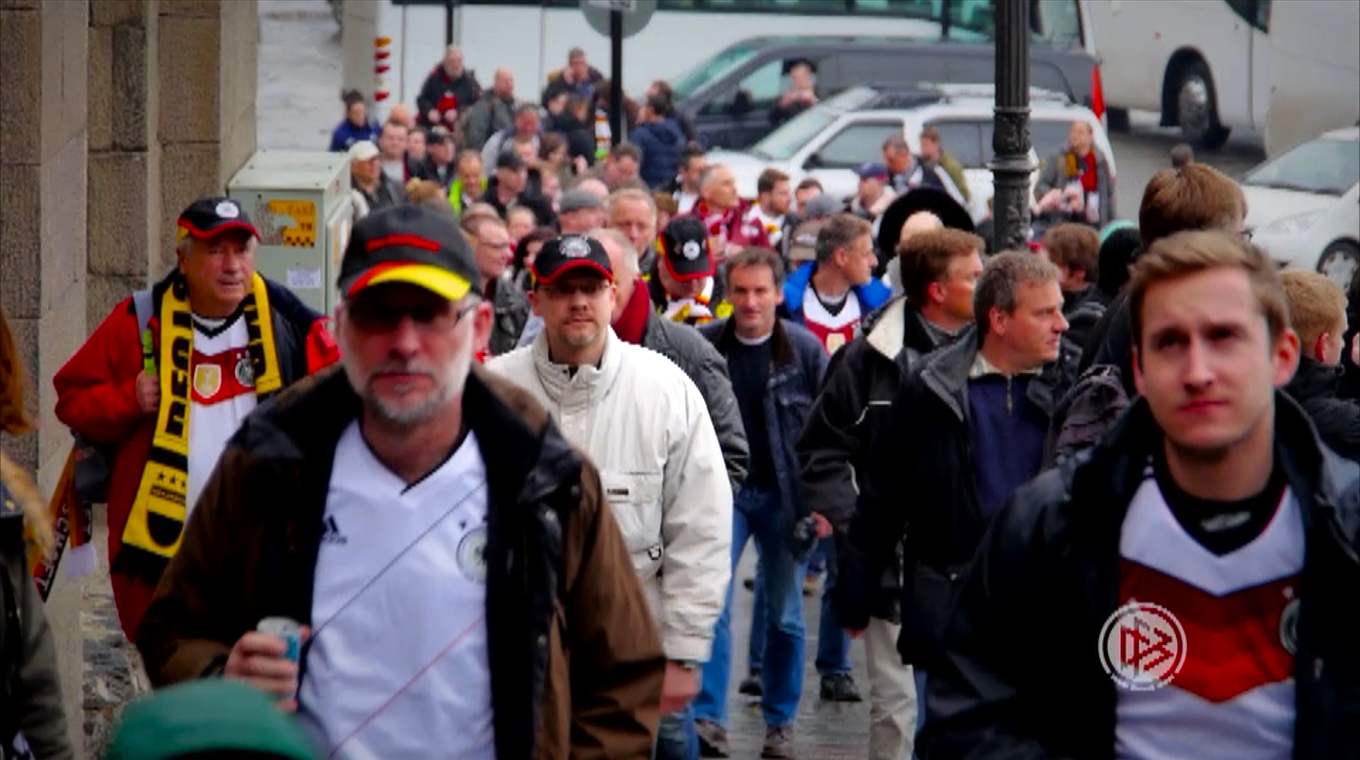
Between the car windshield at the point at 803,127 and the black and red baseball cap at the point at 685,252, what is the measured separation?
15.6 meters

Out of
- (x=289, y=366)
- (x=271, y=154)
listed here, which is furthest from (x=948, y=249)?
(x=271, y=154)

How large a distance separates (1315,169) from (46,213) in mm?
20714

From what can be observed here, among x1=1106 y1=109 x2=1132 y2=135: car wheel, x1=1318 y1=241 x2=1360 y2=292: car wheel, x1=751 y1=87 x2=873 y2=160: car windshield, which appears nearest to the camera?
x1=1318 y1=241 x2=1360 y2=292: car wheel

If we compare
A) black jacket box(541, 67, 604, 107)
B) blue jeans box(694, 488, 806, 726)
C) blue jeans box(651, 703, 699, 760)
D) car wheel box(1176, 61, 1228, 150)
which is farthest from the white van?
blue jeans box(651, 703, 699, 760)

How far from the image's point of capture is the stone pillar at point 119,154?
1122 cm

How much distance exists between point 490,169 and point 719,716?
56.4 feet

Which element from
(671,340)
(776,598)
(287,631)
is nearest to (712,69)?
(776,598)

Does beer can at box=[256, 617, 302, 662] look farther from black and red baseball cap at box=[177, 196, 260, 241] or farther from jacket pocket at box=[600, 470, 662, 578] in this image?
black and red baseball cap at box=[177, 196, 260, 241]

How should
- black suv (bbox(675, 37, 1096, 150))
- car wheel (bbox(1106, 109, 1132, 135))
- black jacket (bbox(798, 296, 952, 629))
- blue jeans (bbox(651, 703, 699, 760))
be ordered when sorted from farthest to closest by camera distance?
1. car wheel (bbox(1106, 109, 1132, 135))
2. black suv (bbox(675, 37, 1096, 150))
3. blue jeans (bbox(651, 703, 699, 760))
4. black jacket (bbox(798, 296, 952, 629))

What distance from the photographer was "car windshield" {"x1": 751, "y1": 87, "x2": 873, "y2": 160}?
90.5ft

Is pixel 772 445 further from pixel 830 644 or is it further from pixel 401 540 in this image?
pixel 401 540

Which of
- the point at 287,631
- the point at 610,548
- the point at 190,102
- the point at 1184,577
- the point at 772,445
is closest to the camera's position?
the point at 1184,577

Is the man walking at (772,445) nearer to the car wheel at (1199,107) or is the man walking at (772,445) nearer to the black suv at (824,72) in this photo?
the black suv at (824,72)

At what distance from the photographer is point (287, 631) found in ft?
14.1
